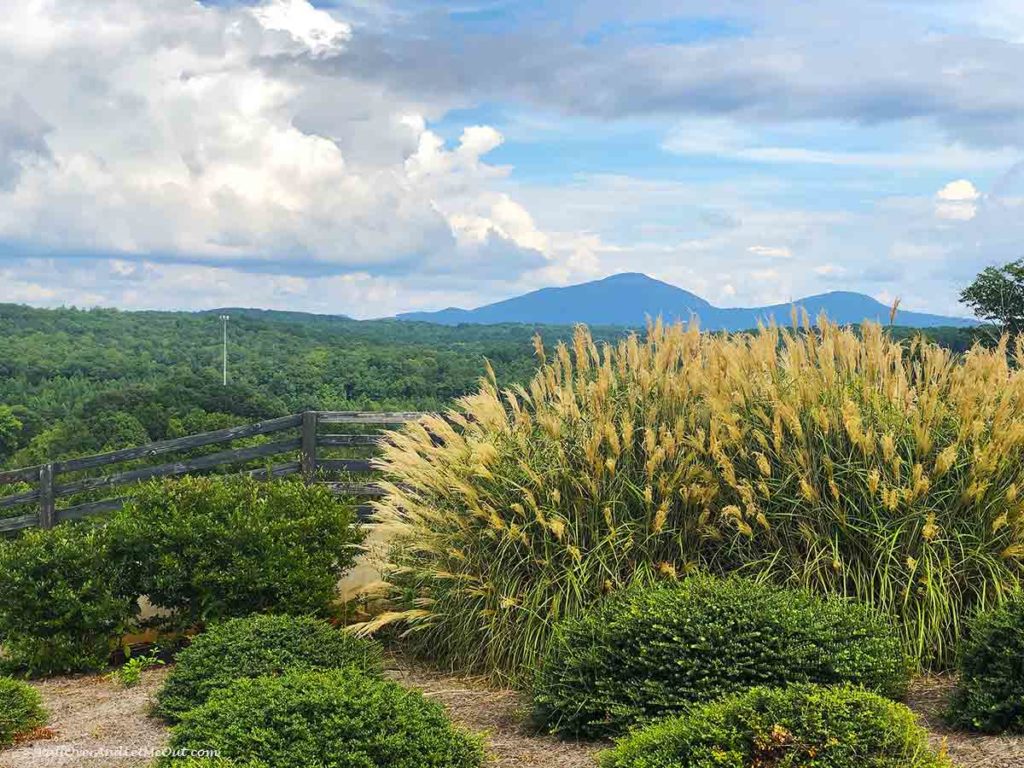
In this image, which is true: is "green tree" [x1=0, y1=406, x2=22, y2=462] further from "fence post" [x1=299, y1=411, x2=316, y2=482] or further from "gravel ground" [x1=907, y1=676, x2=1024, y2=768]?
"gravel ground" [x1=907, y1=676, x2=1024, y2=768]

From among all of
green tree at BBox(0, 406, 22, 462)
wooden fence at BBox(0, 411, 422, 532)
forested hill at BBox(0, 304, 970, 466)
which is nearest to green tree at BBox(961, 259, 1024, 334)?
forested hill at BBox(0, 304, 970, 466)

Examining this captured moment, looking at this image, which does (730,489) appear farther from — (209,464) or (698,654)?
(209,464)

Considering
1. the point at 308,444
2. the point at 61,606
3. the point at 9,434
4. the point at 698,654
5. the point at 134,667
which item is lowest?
the point at 9,434

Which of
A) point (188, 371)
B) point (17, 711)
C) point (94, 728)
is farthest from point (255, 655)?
point (188, 371)

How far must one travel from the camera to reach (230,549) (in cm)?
648

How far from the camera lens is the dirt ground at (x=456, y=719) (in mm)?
4250

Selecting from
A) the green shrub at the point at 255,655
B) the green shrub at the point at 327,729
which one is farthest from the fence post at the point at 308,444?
the green shrub at the point at 327,729

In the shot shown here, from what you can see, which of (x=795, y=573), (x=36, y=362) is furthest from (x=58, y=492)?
(x=36, y=362)

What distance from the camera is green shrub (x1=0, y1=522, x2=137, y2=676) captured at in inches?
259

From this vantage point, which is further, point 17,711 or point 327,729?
point 17,711

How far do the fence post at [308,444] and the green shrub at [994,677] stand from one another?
7092mm

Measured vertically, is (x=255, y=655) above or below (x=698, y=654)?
below

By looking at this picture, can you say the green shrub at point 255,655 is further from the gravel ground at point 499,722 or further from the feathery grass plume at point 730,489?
the feathery grass plume at point 730,489

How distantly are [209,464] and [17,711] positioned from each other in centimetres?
543
